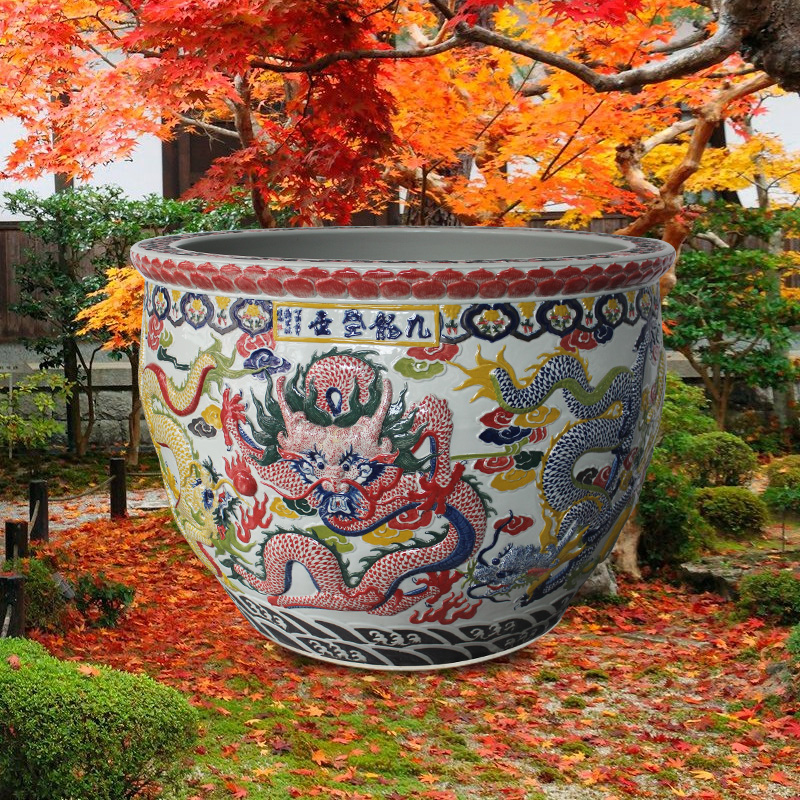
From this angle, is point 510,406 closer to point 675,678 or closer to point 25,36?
point 675,678

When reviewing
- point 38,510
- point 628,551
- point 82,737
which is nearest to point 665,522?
point 628,551

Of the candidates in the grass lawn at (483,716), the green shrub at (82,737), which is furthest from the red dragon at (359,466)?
the green shrub at (82,737)

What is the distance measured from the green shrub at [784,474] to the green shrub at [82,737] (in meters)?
6.25

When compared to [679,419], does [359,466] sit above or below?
above

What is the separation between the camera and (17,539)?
5.55 meters

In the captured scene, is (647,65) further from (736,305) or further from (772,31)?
(736,305)

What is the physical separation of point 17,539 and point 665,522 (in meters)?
3.82

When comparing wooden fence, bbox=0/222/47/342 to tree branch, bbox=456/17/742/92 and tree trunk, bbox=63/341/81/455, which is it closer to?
tree trunk, bbox=63/341/81/455

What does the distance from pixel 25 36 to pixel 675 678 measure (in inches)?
213

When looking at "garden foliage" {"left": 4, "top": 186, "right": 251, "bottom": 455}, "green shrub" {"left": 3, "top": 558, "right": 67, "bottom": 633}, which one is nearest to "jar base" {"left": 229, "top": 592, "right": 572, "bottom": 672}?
"green shrub" {"left": 3, "top": 558, "right": 67, "bottom": 633}

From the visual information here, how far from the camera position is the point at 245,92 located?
7.05 metres

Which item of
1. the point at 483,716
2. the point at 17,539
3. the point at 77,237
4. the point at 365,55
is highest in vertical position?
the point at 365,55

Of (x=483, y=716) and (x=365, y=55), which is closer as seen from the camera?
(x=483, y=716)

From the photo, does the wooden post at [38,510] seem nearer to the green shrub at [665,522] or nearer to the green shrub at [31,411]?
the green shrub at [31,411]
